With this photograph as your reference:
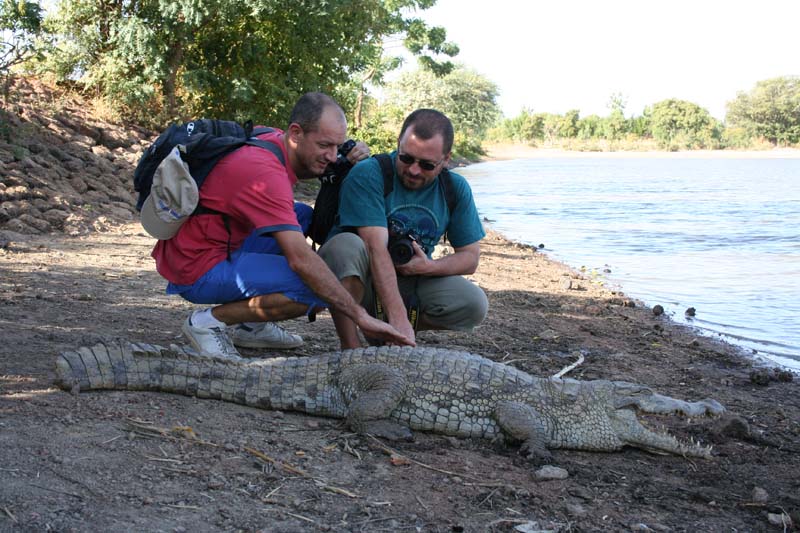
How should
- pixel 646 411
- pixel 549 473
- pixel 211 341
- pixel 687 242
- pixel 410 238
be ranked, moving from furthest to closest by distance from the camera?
pixel 687 242 < pixel 410 238 < pixel 211 341 < pixel 646 411 < pixel 549 473

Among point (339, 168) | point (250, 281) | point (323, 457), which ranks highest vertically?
point (339, 168)

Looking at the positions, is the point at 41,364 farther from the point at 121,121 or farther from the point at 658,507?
the point at 121,121

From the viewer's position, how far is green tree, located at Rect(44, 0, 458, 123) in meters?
13.2

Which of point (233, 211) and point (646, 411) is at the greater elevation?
point (233, 211)

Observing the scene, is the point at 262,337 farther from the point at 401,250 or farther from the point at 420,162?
the point at 420,162

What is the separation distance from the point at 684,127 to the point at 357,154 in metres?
76.3

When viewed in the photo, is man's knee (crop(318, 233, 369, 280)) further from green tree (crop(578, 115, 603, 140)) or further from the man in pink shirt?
green tree (crop(578, 115, 603, 140))

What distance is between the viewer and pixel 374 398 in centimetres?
396

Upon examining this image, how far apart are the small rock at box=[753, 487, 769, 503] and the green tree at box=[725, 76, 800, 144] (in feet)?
252

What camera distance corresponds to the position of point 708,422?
4.43m

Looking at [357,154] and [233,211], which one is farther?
[357,154]

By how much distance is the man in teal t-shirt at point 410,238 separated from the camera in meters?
4.30

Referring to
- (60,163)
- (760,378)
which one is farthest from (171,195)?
(60,163)

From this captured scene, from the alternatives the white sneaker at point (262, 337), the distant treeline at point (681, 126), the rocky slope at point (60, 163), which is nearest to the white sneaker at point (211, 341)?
the white sneaker at point (262, 337)
